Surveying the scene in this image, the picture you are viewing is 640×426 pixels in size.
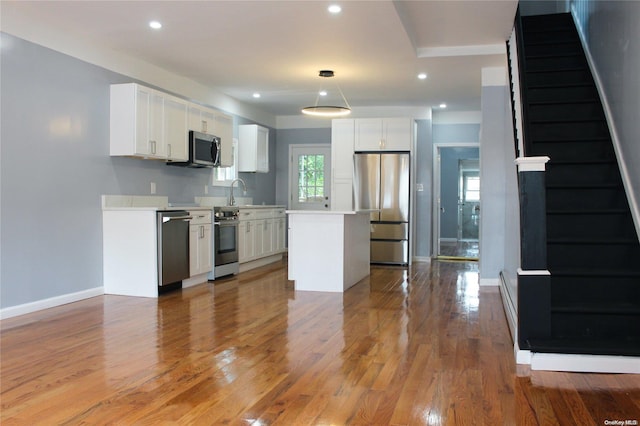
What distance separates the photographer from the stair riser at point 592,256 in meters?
3.72

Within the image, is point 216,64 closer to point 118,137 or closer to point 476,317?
point 118,137

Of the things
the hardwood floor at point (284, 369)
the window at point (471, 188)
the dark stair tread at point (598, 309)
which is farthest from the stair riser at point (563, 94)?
the window at point (471, 188)

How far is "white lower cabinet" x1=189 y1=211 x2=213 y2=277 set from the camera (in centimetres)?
599

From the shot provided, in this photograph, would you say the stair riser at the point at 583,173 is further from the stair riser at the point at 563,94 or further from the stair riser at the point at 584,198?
the stair riser at the point at 563,94

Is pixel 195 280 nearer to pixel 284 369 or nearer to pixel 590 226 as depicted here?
pixel 284 369

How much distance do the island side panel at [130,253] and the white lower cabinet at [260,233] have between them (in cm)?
186

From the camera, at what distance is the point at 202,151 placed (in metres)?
6.74

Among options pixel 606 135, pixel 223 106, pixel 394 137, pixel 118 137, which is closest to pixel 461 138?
pixel 394 137

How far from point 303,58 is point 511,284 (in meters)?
3.22

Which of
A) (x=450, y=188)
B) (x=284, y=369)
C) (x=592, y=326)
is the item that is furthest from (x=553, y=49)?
(x=450, y=188)

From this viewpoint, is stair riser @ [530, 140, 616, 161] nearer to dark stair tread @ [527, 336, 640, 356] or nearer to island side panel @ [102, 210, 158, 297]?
dark stair tread @ [527, 336, 640, 356]

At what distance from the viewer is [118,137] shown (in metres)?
5.53

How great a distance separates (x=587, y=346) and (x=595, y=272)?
0.63 m

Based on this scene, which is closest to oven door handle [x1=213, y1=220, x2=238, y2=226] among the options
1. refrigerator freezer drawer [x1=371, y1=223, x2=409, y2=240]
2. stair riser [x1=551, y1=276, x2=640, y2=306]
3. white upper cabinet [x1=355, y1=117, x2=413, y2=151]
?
refrigerator freezer drawer [x1=371, y1=223, x2=409, y2=240]
